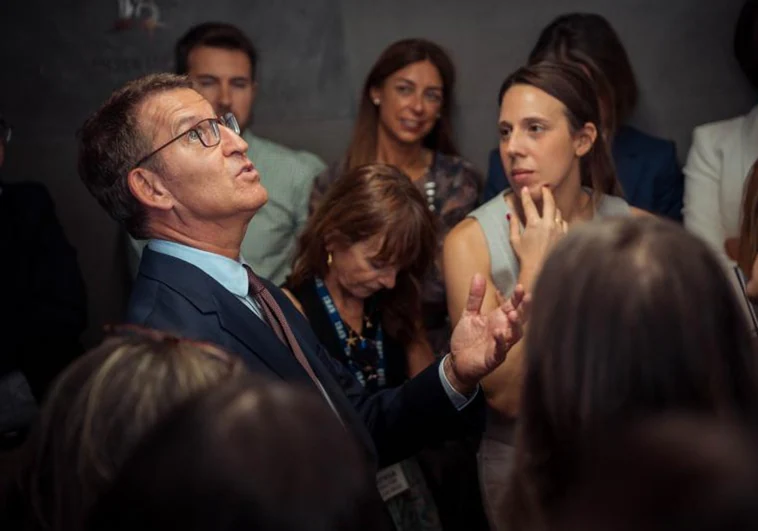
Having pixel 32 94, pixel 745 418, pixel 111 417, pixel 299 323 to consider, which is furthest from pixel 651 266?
pixel 32 94

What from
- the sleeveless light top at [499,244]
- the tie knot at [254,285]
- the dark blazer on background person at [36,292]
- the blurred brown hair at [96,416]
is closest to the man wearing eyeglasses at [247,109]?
the dark blazer on background person at [36,292]

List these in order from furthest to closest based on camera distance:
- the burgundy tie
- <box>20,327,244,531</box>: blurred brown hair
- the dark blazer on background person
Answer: the dark blazer on background person → the burgundy tie → <box>20,327,244,531</box>: blurred brown hair

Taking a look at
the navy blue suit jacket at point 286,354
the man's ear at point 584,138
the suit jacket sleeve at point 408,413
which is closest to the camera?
the navy blue suit jacket at point 286,354

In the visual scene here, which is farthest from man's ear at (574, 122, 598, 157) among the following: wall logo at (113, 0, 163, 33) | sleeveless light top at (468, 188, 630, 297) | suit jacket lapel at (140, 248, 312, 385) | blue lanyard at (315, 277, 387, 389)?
wall logo at (113, 0, 163, 33)

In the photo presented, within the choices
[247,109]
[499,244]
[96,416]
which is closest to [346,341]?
[499,244]

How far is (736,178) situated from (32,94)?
97.2 inches

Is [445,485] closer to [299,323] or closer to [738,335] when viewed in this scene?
[299,323]

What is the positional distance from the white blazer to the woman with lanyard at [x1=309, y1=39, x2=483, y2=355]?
66 centimetres

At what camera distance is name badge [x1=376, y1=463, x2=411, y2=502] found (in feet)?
8.25

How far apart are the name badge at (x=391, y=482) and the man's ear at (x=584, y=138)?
3.11ft

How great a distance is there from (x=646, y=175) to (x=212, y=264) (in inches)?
69.0

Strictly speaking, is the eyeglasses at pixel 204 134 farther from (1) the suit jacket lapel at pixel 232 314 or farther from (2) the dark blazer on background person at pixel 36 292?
(2) the dark blazer on background person at pixel 36 292

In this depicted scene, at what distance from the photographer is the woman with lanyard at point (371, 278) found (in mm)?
2535

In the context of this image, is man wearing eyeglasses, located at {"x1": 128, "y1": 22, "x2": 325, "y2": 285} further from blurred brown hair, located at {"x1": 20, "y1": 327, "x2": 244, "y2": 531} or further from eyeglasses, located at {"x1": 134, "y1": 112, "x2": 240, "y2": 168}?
blurred brown hair, located at {"x1": 20, "y1": 327, "x2": 244, "y2": 531}
